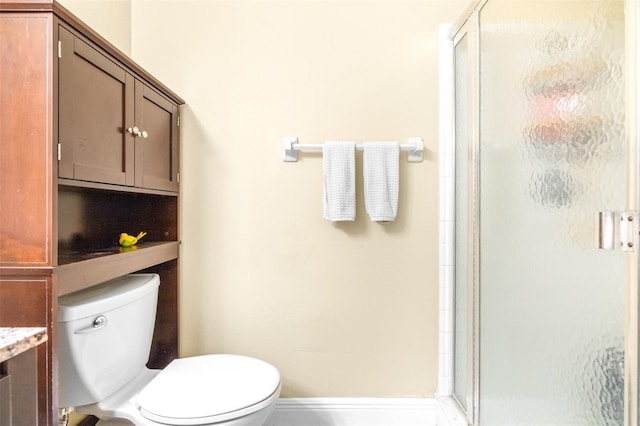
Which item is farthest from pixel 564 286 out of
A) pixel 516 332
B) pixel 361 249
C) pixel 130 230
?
→ pixel 130 230

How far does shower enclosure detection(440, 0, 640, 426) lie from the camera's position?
0.74 m

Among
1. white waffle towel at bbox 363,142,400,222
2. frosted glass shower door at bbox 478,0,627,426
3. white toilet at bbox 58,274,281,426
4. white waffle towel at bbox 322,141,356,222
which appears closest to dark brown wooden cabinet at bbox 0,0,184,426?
white toilet at bbox 58,274,281,426

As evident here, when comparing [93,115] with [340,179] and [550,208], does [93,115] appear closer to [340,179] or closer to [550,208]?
[340,179]

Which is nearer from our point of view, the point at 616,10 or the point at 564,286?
the point at 616,10

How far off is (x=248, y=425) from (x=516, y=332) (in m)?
0.84

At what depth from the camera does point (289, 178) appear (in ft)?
5.17

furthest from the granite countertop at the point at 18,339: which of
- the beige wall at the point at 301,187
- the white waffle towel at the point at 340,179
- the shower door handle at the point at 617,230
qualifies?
the shower door handle at the point at 617,230

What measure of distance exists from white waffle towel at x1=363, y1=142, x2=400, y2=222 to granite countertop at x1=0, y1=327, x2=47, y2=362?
1.11 meters

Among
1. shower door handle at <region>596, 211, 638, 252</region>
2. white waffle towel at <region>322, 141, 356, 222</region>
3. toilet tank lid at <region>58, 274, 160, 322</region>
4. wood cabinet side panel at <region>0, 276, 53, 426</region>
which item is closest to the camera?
shower door handle at <region>596, 211, 638, 252</region>

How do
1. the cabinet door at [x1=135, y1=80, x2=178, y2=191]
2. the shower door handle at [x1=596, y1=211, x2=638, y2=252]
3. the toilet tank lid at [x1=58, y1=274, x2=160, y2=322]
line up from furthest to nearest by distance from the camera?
the cabinet door at [x1=135, y1=80, x2=178, y2=191]
the toilet tank lid at [x1=58, y1=274, x2=160, y2=322]
the shower door handle at [x1=596, y1=211, x2=638, y2=252]

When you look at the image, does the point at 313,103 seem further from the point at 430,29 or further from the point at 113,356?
the point at 113,356

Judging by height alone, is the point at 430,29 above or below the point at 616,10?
above

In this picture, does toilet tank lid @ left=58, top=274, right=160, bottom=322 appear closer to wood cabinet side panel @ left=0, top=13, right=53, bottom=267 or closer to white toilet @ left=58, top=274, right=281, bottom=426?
white toilet @ left=58, top=274, right=281, bottom=426

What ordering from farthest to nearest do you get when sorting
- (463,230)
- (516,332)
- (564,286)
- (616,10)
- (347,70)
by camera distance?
(347,70) → (463,230) → (516,332) → (564,286) → (616,10)
